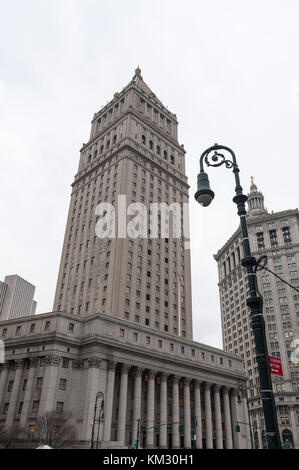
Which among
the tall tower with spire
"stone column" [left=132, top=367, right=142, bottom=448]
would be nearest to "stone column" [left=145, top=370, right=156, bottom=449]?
"stone column" [left=132, top=367, right=142, bottom=448]

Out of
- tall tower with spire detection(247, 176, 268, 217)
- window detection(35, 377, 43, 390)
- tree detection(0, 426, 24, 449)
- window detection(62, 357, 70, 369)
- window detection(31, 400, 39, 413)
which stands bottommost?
tree detection(0, 426, 24, 449)

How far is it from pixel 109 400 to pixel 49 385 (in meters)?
10.2

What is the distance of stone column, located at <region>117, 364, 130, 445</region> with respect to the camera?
6059 centimetres

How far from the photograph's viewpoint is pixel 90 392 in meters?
59.7

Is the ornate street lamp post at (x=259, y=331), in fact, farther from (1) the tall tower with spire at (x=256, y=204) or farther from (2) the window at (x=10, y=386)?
(1) the tall tower with spire at (x=256, y=204)

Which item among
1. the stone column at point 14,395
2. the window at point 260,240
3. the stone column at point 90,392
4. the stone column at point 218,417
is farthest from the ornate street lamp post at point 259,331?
the window at point 260,240

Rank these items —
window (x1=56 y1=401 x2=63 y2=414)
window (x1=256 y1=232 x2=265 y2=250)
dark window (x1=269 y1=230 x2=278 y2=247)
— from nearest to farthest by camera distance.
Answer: window (x1=56 y1=401 x2=63 y2=414)
dark window (x1=269 y1=230 x2=278 y2=247)
window (x1=256 y1=232 x2=265 y2=250)

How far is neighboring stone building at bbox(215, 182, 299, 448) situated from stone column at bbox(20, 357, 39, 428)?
269 feet

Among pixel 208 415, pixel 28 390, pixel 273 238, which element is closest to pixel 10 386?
pixel 28 390

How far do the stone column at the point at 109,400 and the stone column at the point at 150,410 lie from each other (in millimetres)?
9116

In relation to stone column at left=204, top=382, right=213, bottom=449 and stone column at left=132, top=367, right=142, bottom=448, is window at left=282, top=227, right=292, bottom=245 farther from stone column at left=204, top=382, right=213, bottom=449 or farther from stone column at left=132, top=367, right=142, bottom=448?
stone column at left=132, top=367, right=142, bottom=448

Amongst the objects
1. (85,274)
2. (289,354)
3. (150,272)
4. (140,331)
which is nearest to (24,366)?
(140,331)

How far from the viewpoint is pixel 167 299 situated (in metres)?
90.1
